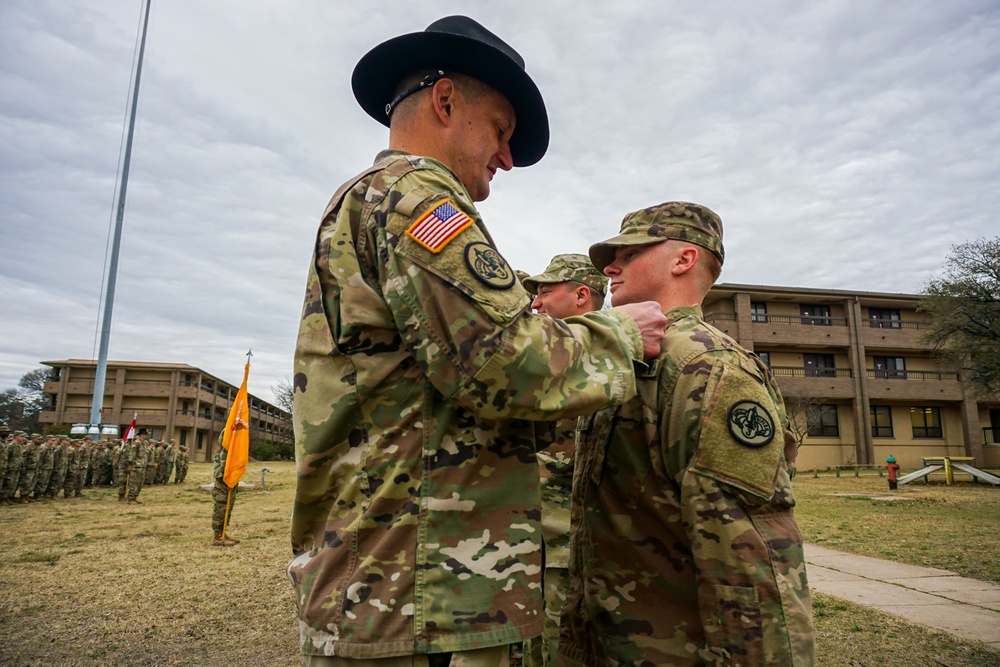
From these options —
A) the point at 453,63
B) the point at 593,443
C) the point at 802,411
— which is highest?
the point at 802,411

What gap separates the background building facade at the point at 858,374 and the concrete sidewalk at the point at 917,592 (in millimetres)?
32076

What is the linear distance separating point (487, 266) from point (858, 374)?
44.4 meters

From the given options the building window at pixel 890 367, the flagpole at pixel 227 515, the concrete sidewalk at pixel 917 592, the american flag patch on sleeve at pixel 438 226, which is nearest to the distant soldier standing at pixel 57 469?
the flagpole at pixel 227 515

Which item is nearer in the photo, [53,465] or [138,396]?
[53,465]

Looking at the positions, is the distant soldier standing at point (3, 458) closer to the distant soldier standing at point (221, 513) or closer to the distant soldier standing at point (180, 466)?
the distant soldier standing at point (221, 513)

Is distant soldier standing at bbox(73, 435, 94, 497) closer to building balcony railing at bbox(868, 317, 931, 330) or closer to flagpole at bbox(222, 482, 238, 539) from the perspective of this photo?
flagpole at bbox(222, 482, 238, 539)

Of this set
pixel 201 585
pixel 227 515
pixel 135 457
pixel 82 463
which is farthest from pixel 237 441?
pixel 82 463

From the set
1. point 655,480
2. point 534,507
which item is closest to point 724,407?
point 655,480

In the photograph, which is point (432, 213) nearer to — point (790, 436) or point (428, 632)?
point (428, 632)

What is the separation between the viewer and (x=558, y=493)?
363cm

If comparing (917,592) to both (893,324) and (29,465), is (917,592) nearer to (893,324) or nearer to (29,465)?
(29,465)

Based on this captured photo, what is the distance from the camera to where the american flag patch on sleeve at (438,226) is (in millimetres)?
1424

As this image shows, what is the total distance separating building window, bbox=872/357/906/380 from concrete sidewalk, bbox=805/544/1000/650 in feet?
127

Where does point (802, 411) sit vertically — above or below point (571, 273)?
above
